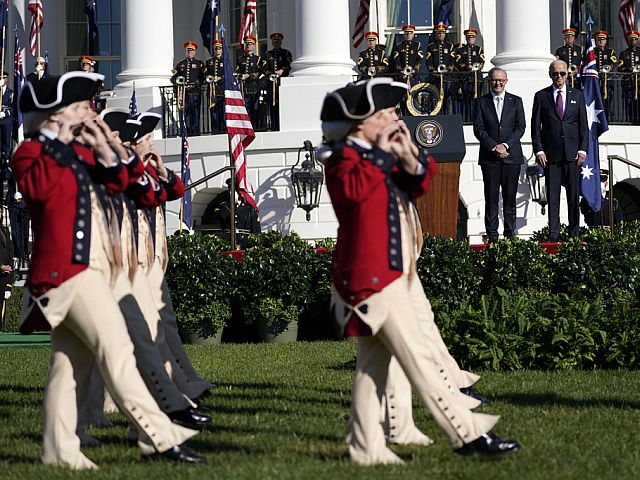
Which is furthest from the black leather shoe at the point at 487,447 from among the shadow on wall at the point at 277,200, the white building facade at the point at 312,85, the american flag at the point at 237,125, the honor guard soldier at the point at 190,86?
the honor guard soldier at the point at 190,86

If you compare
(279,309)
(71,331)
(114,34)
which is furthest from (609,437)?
(114,34)

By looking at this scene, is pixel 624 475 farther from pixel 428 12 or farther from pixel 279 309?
pixel 428 12

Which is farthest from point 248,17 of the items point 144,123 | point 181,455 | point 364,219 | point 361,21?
point 181,455

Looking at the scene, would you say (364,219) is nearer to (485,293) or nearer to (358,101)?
(358,101)

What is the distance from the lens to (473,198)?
2416 cm

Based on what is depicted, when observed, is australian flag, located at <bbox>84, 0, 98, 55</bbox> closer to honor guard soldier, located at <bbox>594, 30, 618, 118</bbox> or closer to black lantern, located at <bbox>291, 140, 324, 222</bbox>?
black lantern, located at <bbox>291, 140, 324, 222</bbox>

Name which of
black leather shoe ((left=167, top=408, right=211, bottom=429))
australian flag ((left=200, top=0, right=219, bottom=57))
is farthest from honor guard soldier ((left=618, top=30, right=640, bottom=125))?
black leather shoe ((left=167, top=408, right=211, bottom=429))

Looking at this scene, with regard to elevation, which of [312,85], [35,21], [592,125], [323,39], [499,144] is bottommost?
[499,144]

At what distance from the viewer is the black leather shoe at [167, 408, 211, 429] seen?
8.62m

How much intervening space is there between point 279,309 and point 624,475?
30.0ft

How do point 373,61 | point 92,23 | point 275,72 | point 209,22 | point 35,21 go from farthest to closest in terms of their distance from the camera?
point 92,23
point 35,21
point 209,22
point 275,72
point 373,61

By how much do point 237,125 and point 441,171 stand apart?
6655 millimetres

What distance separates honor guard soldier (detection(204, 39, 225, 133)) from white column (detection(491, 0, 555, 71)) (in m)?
4.78

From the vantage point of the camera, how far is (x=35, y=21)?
28.4 m
